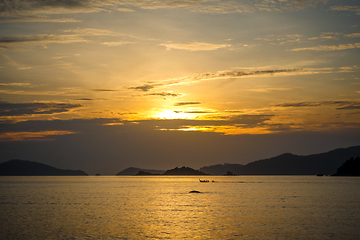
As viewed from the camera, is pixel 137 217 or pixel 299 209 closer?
pixel 137 217

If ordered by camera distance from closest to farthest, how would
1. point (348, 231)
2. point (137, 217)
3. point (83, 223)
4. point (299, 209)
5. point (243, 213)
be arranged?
1. point (348, 231)
2. point (83, 223)
3. point (137, 217)
4. point (243, 213)
5. point (299, 209)

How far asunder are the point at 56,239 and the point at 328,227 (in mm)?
44020

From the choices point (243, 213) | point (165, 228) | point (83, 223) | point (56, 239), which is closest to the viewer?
point (56, 239)

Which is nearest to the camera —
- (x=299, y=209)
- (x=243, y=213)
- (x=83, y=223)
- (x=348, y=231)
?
(x=348, y=231)

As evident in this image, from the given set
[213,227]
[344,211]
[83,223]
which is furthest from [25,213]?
[344,211]

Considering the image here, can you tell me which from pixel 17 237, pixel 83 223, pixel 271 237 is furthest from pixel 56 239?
pixel 271 237

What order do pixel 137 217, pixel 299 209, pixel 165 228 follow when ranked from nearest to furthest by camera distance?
pixel 165 228
pixel 137 217
pixel 299 209

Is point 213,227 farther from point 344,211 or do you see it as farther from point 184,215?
point 344,211

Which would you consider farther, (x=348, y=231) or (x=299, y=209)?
(x=299, y=209)

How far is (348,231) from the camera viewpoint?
5588cm

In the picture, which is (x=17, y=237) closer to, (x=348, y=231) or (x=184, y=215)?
(x=184, y=215)

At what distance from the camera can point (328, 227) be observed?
198 feet

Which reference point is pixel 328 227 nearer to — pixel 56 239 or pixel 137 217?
pixel 137 217

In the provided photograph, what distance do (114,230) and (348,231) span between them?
37341mm
